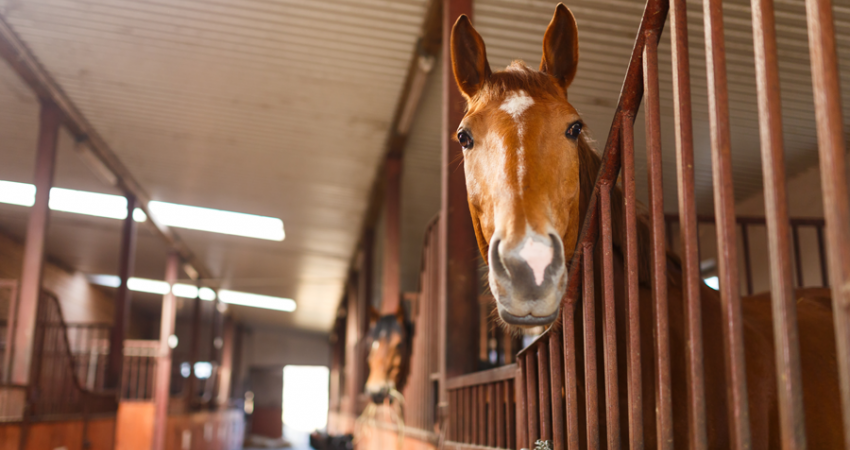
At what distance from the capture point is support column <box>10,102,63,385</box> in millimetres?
5781

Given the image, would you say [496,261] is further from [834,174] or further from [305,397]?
[305,397]

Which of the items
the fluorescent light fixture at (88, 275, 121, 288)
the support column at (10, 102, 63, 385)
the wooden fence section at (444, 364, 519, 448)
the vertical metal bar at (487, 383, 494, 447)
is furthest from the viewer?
the fluorescent light fixture at (88, 275, 121, 288)

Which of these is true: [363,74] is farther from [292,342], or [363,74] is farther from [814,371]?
[292,342]

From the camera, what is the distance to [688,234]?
A: 117 centimetres

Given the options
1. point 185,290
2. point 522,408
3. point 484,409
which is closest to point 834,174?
point 522,408

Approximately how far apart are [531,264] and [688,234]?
0.29 meters

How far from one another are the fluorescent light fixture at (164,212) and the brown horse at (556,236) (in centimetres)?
800

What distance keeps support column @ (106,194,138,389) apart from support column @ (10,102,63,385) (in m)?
2.35

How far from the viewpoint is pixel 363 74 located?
539 centimetres

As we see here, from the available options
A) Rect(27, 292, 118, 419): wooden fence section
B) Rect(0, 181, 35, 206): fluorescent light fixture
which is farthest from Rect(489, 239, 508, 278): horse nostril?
Rect(0, 181, 35, 206): fluorescent light fixture

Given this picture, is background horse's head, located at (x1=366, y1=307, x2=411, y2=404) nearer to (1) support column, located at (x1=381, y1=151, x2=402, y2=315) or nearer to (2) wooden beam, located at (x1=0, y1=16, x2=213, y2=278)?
(1) support column, located at (x1=381, y1=151, x2=402, y2=315)

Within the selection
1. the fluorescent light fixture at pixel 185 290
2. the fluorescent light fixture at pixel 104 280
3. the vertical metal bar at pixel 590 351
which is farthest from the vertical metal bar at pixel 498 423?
the fluorescent light fixture at pixel 104 280

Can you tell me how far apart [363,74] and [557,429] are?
13.9ft

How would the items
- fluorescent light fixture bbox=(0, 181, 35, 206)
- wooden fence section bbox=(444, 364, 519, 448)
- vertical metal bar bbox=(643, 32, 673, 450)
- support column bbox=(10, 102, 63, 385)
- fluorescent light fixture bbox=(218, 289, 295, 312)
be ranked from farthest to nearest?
fluorescent light fixture bbox=(218, 289, 295, 312) → fluorescent light fixture bbox=(0, 181, 35, 206) → support column bbox=(10, 102, 63, 385) → wooden fence section bbox=(444, 364, 519, 448) → vertical metal bar bbox=(643, 32, 673, 450)
